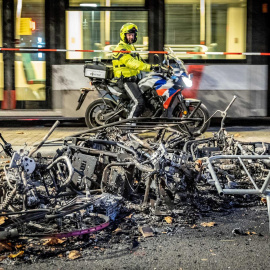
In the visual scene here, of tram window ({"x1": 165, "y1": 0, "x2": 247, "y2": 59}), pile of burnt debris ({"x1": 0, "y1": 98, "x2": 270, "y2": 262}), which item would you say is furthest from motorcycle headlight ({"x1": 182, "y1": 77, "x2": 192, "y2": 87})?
pile of burnt debris ({"x1": 0, "y1": 98, "x2": 270, "y2": 262})

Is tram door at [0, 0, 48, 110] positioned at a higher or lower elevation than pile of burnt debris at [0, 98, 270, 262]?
higher

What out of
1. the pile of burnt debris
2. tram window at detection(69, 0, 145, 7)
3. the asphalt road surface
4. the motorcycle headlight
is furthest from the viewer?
tram window at detection(69, 0, 145, 7)

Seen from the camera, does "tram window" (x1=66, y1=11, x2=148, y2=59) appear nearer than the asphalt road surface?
No

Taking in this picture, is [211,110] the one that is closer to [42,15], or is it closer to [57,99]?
[57,99]

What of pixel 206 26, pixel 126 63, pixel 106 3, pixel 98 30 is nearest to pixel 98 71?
pixel 126 63

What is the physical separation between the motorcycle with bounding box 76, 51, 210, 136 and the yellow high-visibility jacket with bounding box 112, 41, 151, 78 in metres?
0.19

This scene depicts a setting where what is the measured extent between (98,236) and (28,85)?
281 inches

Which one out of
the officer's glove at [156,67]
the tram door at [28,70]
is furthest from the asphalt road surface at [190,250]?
the tram door at [28,70]

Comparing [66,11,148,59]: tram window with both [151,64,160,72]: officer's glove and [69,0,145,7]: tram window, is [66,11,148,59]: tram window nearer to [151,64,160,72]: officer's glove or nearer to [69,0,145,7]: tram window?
[69,0,145,7]: tram window

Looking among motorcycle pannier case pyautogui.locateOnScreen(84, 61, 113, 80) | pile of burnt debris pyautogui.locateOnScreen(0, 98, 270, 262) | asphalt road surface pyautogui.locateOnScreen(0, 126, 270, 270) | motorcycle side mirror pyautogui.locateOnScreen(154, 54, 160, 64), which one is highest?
motorcycle side mirror pyautogui.locateOnScreen(154, 54, 160, 64)

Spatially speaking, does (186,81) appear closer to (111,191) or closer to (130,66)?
(130,66)

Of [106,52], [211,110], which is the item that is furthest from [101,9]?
[211,110]

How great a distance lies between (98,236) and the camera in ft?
15.5

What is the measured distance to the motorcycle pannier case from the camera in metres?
10.4
